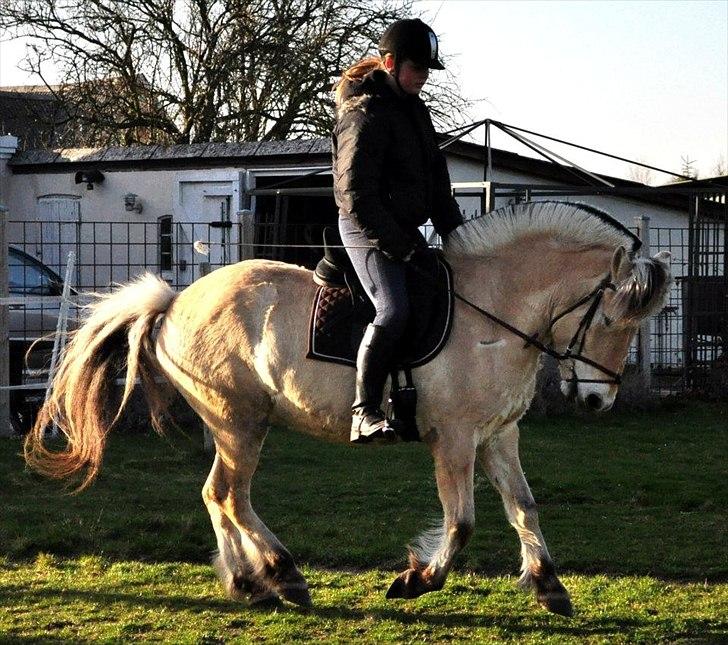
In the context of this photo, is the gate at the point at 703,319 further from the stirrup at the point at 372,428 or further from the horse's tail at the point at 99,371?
the stirrup at the point at 372,428

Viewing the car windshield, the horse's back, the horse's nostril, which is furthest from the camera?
the car windshield

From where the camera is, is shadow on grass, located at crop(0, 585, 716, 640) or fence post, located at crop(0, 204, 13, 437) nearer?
shadow on grass, located at crop(0, 585, 716, 640)

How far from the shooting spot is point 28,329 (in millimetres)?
13898

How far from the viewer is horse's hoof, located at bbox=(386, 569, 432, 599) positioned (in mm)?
5852

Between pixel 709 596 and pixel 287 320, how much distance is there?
2.68 meters

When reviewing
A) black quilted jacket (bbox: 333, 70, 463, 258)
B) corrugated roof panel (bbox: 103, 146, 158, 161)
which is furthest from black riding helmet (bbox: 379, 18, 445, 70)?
corrugated roof panel (bbox: 103, 146, 158, 161)

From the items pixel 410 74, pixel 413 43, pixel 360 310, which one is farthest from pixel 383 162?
pixel 360 310

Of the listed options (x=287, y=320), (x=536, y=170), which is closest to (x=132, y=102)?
(x=536, y=170)

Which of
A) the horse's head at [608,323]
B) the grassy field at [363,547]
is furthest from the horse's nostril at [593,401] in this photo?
the grassy field at [363,547]

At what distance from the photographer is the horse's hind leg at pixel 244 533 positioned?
616cm

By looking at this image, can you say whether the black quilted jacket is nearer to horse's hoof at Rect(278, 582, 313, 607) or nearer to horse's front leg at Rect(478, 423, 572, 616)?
horse's front leg at Rect(478, 423, 572, 616)

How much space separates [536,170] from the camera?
826 inches

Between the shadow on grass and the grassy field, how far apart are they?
0.01 meters

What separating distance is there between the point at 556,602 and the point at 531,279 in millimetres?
1606
